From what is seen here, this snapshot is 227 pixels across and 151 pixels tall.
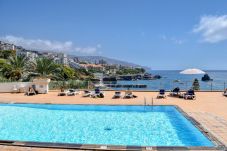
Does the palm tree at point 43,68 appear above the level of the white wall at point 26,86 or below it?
above

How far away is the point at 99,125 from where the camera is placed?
41.1ft

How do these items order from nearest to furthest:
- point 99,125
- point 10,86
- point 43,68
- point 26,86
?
point 99,125 < point 26,86 < point 10,86 < point 43,68

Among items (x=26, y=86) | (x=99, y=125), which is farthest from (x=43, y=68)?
(x=99, y=125)

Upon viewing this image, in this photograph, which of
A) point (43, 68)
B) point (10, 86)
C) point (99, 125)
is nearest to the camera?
point (99, 125)

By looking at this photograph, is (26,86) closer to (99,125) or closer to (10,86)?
(10,86)

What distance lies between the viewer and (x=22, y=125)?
1290cm

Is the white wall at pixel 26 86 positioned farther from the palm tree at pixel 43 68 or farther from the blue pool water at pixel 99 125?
the palm tree at pixel 43 68

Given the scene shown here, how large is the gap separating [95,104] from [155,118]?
13.8 feet

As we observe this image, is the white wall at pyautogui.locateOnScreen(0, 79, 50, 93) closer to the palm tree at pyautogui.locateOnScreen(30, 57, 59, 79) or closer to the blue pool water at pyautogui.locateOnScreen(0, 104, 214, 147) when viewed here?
the blue pool water at pyautogui.locateOnScreen(0, 104, 214, 147)

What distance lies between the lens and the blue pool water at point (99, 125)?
10039 millimetres

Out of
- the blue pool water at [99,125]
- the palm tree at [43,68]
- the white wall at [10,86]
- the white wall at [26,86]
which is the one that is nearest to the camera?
the blue pool water at [99,125]

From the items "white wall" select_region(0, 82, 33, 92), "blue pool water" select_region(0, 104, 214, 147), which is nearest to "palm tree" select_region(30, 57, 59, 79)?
"white wall" select_region(0, 82, 33, 92)

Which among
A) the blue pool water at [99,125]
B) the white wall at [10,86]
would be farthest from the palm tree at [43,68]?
the blue pool water at [99,125]

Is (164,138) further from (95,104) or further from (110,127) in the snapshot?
(95,104)
